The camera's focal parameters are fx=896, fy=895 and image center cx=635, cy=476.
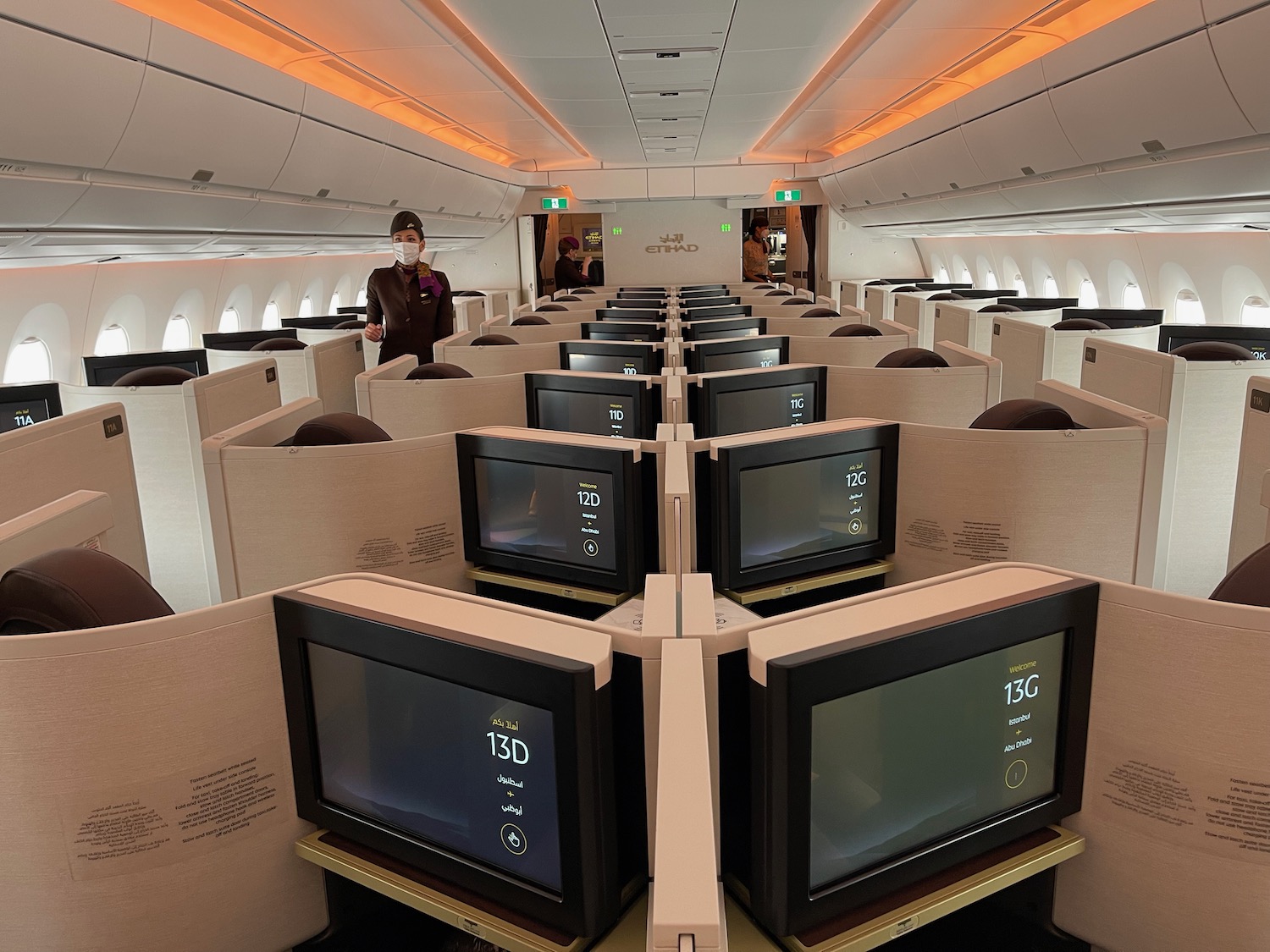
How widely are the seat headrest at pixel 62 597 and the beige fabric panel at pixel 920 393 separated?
315cm

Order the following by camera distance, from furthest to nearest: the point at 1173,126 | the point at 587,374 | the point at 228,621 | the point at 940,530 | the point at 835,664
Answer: the point at 1173,126, the point at 587,374, the point at 940,530, the point at 228,621, the point at 835,664

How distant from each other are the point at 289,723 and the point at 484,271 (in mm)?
18854

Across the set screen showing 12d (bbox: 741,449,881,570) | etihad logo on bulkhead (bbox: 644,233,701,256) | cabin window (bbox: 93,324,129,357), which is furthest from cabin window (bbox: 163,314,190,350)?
etihad logo on bulkhead (bbox: 644,233,701,256)

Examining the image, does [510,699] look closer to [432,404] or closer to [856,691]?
[856,691]

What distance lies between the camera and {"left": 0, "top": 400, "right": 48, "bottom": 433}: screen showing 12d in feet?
13.8

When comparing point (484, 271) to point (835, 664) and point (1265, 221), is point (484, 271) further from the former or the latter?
point (835, 664)

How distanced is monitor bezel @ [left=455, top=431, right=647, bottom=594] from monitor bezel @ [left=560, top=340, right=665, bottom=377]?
2240 millimetres

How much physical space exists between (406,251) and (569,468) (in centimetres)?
336

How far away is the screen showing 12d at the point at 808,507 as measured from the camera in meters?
2.75

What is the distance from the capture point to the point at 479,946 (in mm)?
1715

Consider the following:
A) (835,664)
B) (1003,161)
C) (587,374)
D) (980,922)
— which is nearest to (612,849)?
(835,664)

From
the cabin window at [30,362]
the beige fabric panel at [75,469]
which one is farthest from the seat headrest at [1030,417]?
the cabin window at [30,362]

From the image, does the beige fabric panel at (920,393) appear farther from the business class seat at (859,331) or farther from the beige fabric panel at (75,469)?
the beige fabric panel at (75,469)

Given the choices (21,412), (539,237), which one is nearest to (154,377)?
(21,412)
